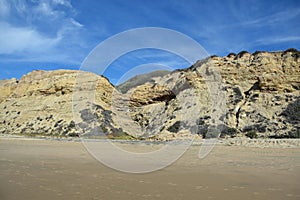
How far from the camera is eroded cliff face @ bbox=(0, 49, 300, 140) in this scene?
27453 millimetres

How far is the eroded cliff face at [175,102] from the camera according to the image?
27453 millimetres

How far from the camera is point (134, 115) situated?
40906 millimetres

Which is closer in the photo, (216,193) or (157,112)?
(216,193)

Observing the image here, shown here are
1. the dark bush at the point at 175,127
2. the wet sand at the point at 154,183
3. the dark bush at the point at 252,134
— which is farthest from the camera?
the dark bush at the point at 175,127

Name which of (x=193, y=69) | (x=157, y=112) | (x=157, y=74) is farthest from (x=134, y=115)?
(x=193, y=69)

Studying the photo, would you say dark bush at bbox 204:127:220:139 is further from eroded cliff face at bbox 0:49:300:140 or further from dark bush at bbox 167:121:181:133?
dark bush at bbox 167:121:181:133

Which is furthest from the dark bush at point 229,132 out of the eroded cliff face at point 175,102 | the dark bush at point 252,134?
the dark bush at point 252,134

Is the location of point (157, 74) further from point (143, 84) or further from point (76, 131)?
point (76, 131)

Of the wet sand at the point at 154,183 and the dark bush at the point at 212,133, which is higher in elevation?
the dark bush at the point at 212,133

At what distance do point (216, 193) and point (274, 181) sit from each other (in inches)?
77.2

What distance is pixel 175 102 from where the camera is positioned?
3647 cm

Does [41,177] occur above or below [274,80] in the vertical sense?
below

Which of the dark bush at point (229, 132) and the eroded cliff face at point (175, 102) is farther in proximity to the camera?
the eroded cliff face at point (175, 102)

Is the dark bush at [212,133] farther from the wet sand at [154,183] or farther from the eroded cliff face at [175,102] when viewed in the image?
the wet sand at [154,183]
